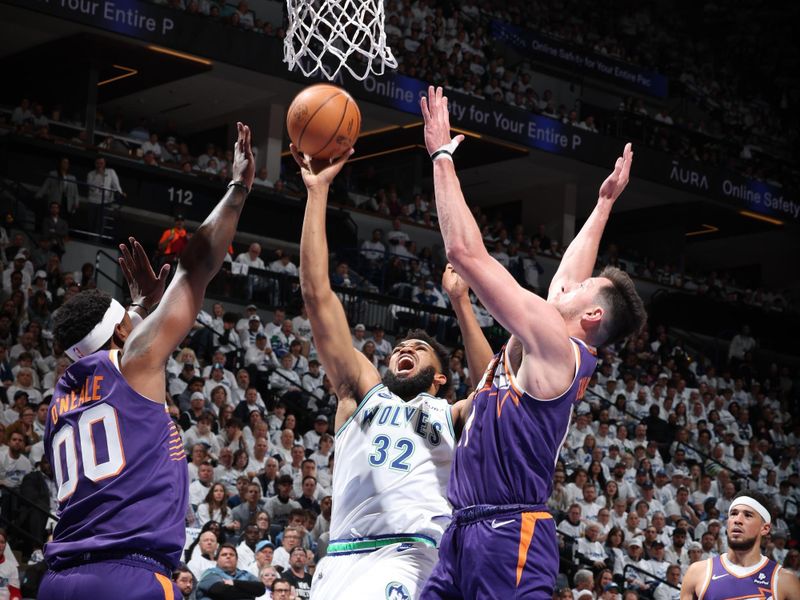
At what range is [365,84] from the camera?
65.2 ft

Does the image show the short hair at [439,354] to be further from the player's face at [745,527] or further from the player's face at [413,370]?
the player's face at [745,527]

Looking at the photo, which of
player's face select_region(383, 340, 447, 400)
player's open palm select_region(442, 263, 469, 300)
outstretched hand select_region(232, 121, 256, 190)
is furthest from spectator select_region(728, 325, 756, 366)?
outstretched hand select_region(232, 121, 256, 190)

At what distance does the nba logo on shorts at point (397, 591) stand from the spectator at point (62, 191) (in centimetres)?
1278

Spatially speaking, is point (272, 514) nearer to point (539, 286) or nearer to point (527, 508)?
point (527, 508)

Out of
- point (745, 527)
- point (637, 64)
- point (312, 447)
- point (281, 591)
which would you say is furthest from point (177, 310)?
point (637, 64)

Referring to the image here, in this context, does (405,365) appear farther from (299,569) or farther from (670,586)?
(670,586)

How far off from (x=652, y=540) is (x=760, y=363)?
1168cm

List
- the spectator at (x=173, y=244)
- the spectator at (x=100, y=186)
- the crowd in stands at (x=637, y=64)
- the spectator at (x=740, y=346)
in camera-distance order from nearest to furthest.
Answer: the spectator at (x=173, y=244) < the spectator at (x=100, y=186) < the crowd in stands at (x=637, y=64) < the spectator at (x=740, y=346)

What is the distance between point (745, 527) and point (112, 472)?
16.4ft

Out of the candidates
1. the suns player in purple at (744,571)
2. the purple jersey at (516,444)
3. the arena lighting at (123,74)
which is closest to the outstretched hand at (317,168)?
the purple jersey at (516,444)

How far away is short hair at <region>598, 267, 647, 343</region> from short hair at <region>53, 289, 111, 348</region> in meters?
1.90

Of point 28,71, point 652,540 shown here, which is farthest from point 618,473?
point 28,71

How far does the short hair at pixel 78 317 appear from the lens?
4070 millimetres

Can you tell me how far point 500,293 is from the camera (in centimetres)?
407
